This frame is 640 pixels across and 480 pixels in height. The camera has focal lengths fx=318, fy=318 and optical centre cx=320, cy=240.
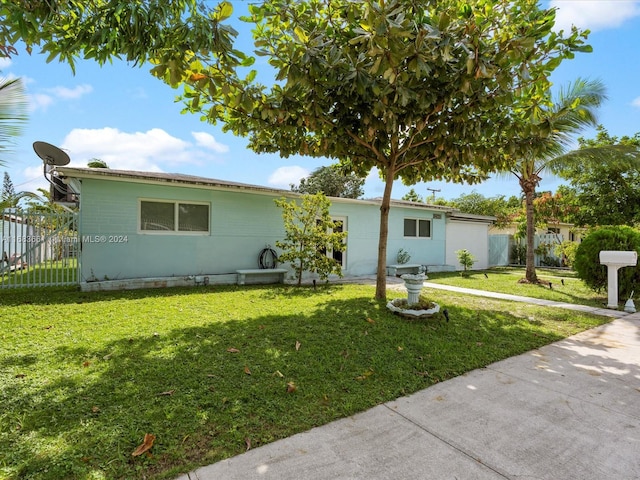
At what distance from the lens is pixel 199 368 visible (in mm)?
3486

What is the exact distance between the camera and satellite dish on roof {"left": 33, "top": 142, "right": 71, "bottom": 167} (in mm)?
8625

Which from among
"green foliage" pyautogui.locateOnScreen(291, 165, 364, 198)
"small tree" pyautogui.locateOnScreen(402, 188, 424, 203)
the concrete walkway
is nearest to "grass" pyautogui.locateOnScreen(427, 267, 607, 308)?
the concrete walkway

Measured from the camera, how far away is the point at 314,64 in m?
4.27

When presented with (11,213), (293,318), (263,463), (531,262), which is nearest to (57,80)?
(11,213)

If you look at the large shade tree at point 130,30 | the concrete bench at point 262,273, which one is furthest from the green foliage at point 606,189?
the large shade tree at point 130,30

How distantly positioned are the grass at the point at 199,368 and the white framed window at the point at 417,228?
7517 millimetres

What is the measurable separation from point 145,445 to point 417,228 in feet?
44.6

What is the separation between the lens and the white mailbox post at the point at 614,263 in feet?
21.7

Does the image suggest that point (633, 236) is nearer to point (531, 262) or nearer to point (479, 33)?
point (531, 262)

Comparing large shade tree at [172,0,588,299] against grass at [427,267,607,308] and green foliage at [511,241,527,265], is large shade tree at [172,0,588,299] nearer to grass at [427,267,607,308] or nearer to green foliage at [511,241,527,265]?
grass at [427,267,607,308]

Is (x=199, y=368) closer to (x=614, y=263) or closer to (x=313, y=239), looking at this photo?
(x=313, y=239)

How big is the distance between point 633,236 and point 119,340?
35.0ft

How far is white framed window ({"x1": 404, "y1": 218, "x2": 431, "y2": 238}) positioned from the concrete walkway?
1056 cm

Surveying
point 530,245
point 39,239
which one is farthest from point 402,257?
point 39,239
